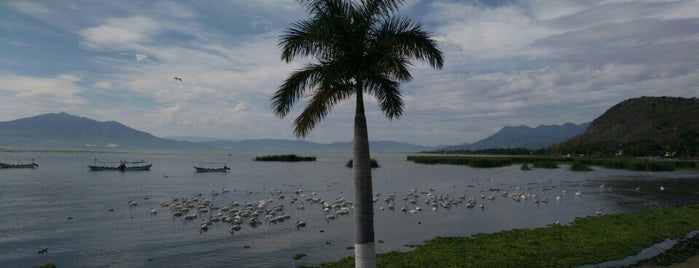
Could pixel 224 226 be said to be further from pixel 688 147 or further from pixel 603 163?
pixel 688 147

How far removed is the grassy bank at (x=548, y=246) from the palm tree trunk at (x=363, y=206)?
6.48 metres

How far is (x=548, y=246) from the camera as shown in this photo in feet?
73.2

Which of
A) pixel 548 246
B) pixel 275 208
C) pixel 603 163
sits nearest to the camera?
pixel 548 246

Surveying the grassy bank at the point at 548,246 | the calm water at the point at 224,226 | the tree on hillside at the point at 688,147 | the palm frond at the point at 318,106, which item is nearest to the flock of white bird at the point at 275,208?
the calm water at the point at 224,226

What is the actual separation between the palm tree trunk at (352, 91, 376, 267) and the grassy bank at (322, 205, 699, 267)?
21.3ft

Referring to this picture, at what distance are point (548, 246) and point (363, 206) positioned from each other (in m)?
12.2

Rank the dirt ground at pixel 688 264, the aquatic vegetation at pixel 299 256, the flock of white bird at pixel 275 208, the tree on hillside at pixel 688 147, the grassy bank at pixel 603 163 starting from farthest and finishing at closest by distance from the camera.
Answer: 1. the tree on hillside at pixel 688 147
2. the grassy bank at pixel 603 163
3. the flock of white bird at pixel 275 208
4. the aquatic vegetation at pixel 299 256
5. the dirt ground at pixel 688 264

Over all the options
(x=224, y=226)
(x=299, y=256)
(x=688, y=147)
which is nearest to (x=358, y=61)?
(x=299, y=256)

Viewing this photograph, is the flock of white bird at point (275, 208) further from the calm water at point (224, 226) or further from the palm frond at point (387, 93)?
the palm frond at point (387, 93)

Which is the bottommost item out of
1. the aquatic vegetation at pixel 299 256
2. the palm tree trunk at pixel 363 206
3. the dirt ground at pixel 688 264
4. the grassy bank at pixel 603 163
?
the aquatic vegetation at pixel 299 256

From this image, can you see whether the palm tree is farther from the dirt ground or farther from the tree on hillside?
the tree on hillside

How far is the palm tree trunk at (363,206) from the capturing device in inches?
534

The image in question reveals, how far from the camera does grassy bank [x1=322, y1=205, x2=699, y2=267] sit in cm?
1981

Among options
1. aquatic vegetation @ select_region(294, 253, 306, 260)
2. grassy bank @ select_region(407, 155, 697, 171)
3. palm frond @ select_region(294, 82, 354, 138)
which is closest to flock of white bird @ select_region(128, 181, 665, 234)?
aquatic vegetation @ select_region(294, 253, 306, 260)
